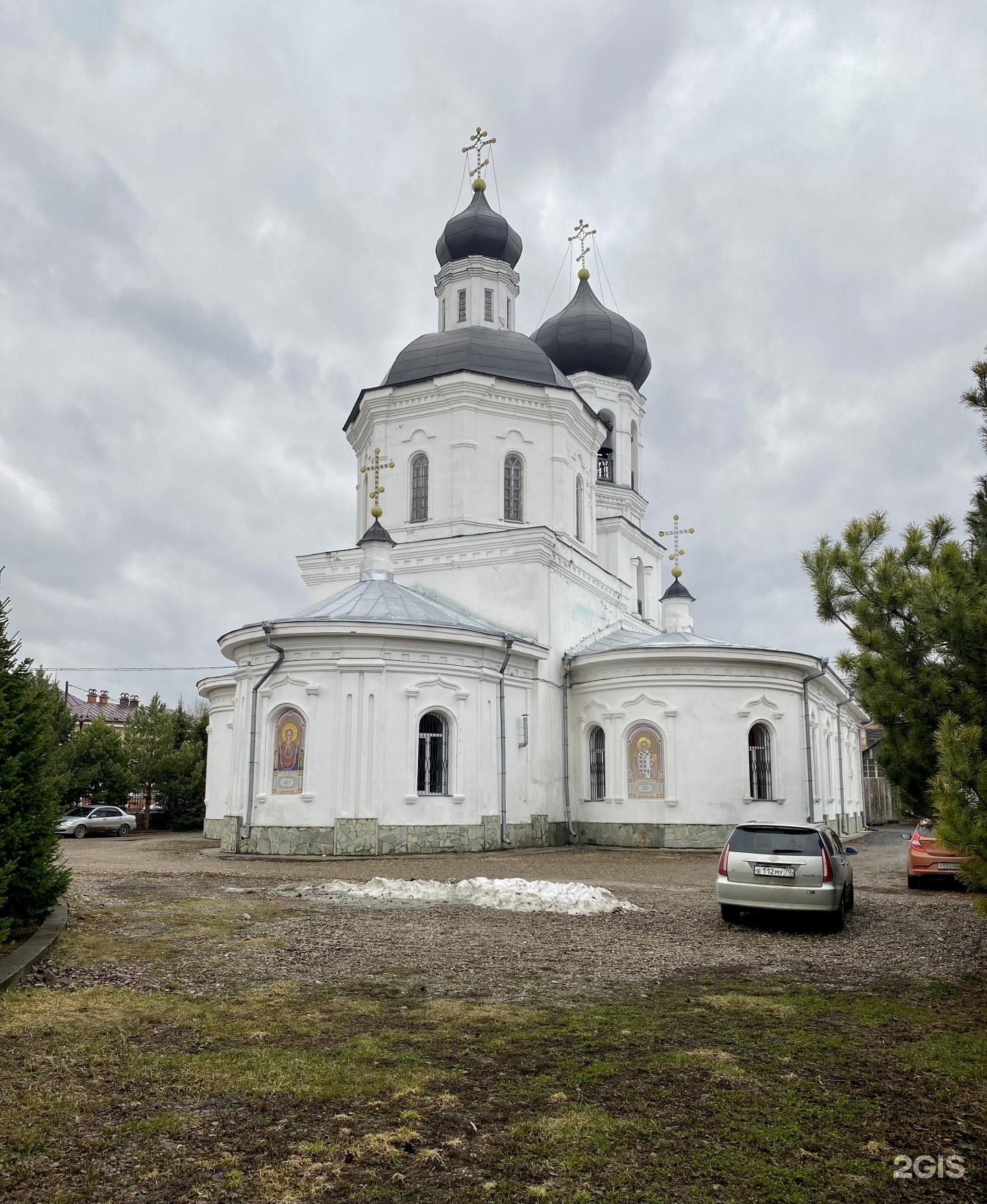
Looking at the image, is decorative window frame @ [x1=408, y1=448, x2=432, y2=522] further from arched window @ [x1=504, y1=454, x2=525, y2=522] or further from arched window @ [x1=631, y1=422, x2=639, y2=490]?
arched window @ [x1=631, y1=422, x2=639, y2=490]

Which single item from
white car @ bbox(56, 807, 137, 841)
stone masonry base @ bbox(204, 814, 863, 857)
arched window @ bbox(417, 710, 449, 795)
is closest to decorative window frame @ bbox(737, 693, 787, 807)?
stone masonry base @ bbox(204, 814, 863, 857)

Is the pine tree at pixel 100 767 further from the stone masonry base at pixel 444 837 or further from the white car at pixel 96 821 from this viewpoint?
the stone masonry base at pixel 444 837

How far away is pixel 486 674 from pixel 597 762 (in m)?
4.53

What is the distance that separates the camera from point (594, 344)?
34.2 meters

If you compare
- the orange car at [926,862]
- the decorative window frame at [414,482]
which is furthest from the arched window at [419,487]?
the orange car at [926,862]

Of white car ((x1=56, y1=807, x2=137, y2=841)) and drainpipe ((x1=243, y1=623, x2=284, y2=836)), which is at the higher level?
drainpipe ((x1=243, y1=623, x2=284, y2=836))

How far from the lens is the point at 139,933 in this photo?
9.13m

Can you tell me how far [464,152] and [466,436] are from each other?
10952 mm

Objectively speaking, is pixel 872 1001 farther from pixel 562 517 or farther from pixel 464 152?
pixel 464 152

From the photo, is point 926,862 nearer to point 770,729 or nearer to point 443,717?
point 770,729

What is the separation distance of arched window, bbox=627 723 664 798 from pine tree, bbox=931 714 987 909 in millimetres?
15776

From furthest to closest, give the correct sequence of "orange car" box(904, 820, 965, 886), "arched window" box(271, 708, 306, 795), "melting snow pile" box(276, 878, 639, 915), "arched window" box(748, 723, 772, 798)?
"arched window" box(748, 723, 772, 798) < "arched window" box(271, 708, 306, 795) < "orange car" box(904, 820, 965, 886) < "melting snow pile" box(276, 878, 639, 915)

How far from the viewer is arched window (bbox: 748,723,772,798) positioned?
22.7m

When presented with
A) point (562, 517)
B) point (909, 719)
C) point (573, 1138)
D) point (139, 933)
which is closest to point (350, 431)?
point (562, 517)
